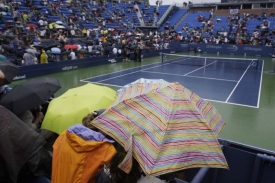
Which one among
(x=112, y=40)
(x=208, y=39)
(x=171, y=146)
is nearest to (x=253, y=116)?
(x=171, y=146)

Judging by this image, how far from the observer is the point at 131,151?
7.32 feet

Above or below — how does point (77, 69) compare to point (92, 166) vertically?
below

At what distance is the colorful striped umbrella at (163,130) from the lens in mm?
2230

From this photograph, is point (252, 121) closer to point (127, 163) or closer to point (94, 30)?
point (127, 163)

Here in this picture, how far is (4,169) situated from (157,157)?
1555 mm

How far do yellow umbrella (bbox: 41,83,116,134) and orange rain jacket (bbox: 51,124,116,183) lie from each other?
1.26 m

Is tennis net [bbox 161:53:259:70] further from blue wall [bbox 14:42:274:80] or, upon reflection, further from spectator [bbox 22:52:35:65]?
spectator [bbox 22:52:35:65]

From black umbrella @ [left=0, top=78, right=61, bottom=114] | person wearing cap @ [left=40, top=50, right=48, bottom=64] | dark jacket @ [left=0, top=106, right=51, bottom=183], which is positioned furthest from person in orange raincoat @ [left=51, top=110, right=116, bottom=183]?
person wearing cap @ [left=40, top=50, right=48, bottom=64]

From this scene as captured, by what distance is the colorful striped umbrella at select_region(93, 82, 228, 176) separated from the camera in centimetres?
223

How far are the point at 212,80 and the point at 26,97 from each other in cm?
1202

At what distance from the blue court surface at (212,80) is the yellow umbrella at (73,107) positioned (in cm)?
675

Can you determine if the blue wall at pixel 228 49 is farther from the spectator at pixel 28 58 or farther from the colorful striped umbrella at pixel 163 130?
the colorful striped umbrella at pixel 163 130

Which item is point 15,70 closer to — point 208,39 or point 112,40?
point 112,40

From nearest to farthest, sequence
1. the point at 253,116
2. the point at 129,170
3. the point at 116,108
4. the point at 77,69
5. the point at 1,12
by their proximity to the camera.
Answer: the point at 129,170 → the point at 116,108 → the point at 253,116 → the point at 77,69 → the point at 1,12
